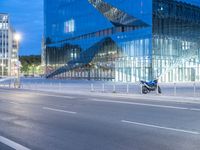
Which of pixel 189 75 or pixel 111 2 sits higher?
pixel 111 2

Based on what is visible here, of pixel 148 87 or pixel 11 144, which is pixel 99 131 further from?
pixel 148 87

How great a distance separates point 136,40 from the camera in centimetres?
6644

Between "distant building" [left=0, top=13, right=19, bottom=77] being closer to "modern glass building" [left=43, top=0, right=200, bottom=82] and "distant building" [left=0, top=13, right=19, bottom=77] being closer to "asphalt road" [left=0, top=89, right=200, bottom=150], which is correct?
"modern glass building" [left=43, top=0, right=200, bottom=82]

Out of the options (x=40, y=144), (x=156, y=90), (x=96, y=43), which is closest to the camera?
(x=40, y=144)

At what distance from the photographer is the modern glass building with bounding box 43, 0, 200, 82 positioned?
6406cm

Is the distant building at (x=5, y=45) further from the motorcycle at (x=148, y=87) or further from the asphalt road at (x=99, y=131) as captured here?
the asphalt road at (x=99, y=131)

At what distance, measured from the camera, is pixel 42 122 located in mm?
13680

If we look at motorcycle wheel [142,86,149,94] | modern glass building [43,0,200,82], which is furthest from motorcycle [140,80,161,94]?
modern glass building [43,0,200,82]

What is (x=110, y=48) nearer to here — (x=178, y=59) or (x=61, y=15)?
(x=178, y=59)

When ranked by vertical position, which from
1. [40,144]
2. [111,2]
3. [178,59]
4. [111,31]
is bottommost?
[40,144]

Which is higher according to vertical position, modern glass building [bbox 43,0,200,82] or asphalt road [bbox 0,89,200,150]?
modern glass building [bbox 43,0,200,82]

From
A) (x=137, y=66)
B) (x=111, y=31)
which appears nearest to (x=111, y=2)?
(x=111, y=31)

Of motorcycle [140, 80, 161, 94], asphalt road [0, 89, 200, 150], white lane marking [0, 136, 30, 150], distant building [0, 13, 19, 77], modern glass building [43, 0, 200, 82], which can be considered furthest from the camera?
distant building [0, 13, 19, 77]

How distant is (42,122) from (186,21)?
189 feet
